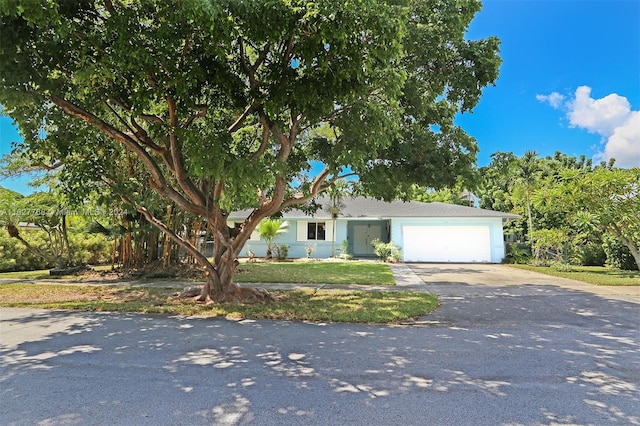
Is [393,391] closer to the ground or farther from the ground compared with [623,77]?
closer to the ground

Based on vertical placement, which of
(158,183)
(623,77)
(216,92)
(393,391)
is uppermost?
(623,77)

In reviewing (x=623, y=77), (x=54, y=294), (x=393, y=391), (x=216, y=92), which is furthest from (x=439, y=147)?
(x=54, y=294)

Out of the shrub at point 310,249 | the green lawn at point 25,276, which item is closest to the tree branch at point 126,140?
the green lawn at point 25,276

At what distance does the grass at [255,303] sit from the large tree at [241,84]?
1132 millimetres

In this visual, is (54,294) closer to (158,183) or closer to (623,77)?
(158,183)

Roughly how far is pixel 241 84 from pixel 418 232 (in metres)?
16.3

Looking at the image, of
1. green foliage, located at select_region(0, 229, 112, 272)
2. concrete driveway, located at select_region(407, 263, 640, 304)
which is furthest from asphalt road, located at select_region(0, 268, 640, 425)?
green foliage, located at select_region(0, 229, 112, 272)

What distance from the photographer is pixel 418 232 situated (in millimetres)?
21344

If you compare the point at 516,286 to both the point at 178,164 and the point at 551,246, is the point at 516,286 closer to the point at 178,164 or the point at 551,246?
the point at 551,246

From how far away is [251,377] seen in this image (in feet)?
12.7

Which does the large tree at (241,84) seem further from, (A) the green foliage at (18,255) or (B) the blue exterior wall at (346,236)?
(B) the blue exterior wall at (346,236)

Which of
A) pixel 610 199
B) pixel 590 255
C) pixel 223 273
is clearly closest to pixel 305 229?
pixel 223 273

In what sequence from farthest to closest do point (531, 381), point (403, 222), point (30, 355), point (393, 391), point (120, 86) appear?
point (403, 222) → point (120, 86) → point (30, 355) → point (531, 381) → point (393, 391)

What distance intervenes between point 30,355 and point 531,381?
5.99 m
